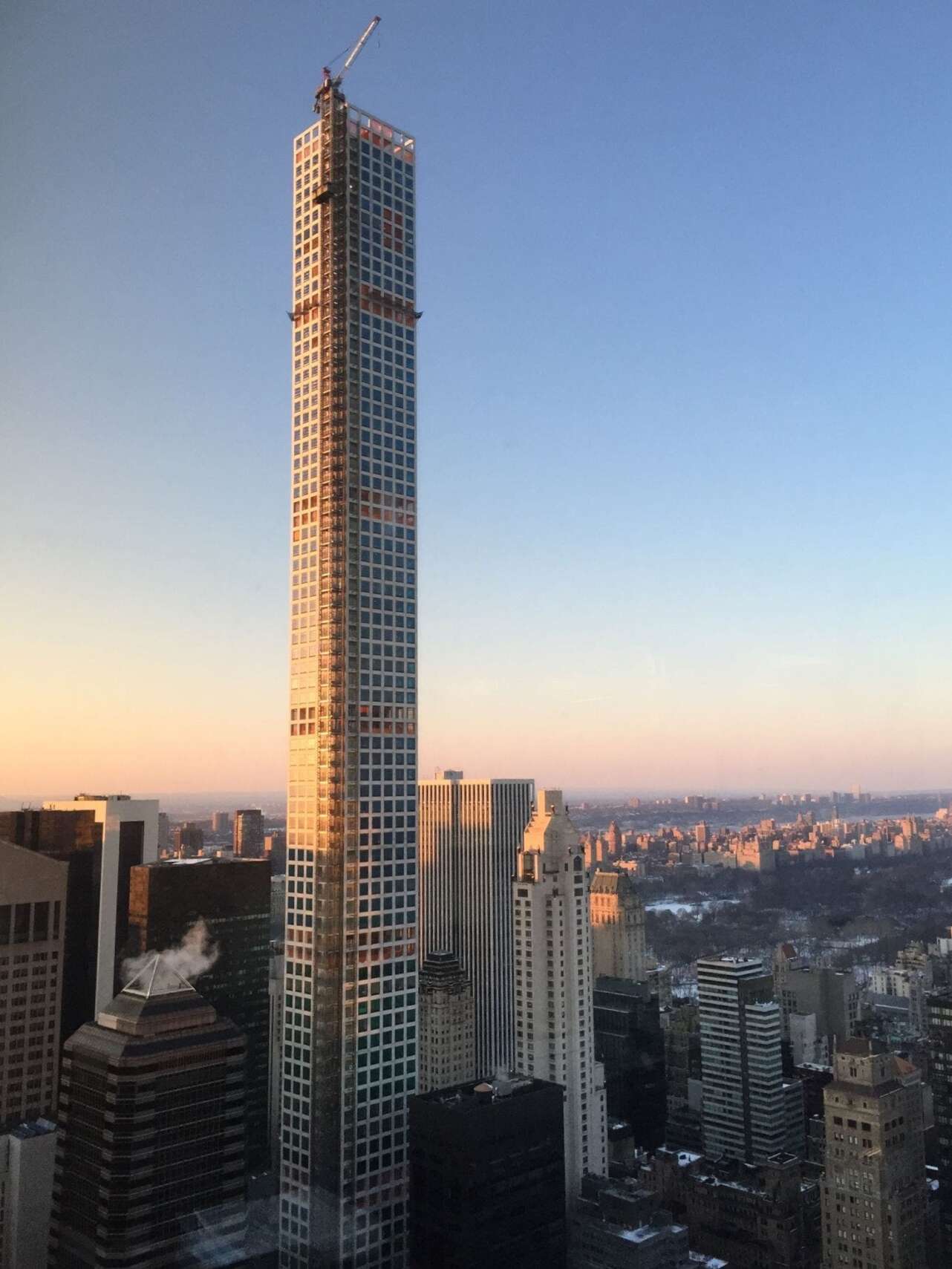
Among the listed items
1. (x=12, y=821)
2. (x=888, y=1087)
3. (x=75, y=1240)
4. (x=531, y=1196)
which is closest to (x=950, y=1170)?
(x=888, y=1087)

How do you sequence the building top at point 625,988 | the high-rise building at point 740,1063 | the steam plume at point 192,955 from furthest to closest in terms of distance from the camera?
the building top at point 625,988, the high-rise building at point 740,1063, the steam plume at point 192,955

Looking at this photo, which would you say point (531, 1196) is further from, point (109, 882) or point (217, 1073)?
point (109, 882)

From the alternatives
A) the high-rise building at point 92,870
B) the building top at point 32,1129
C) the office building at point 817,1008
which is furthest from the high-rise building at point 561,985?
the office building at point 817,1008

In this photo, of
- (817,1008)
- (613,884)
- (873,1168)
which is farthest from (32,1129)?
(817,1008)

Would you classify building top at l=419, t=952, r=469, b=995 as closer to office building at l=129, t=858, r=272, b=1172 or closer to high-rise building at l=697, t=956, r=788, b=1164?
office building at l=129, t=858, r=272, b=1172

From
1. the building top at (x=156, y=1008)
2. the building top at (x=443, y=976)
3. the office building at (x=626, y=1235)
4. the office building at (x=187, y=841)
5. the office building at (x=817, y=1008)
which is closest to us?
the building top at (x=156, y=1008)

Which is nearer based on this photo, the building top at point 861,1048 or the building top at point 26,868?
the building top at point 861,1048

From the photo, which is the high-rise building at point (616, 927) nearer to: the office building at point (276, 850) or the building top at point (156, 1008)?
the office building at point (276, 850)

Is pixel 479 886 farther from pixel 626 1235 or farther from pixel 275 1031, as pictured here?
pixel 626 1235
